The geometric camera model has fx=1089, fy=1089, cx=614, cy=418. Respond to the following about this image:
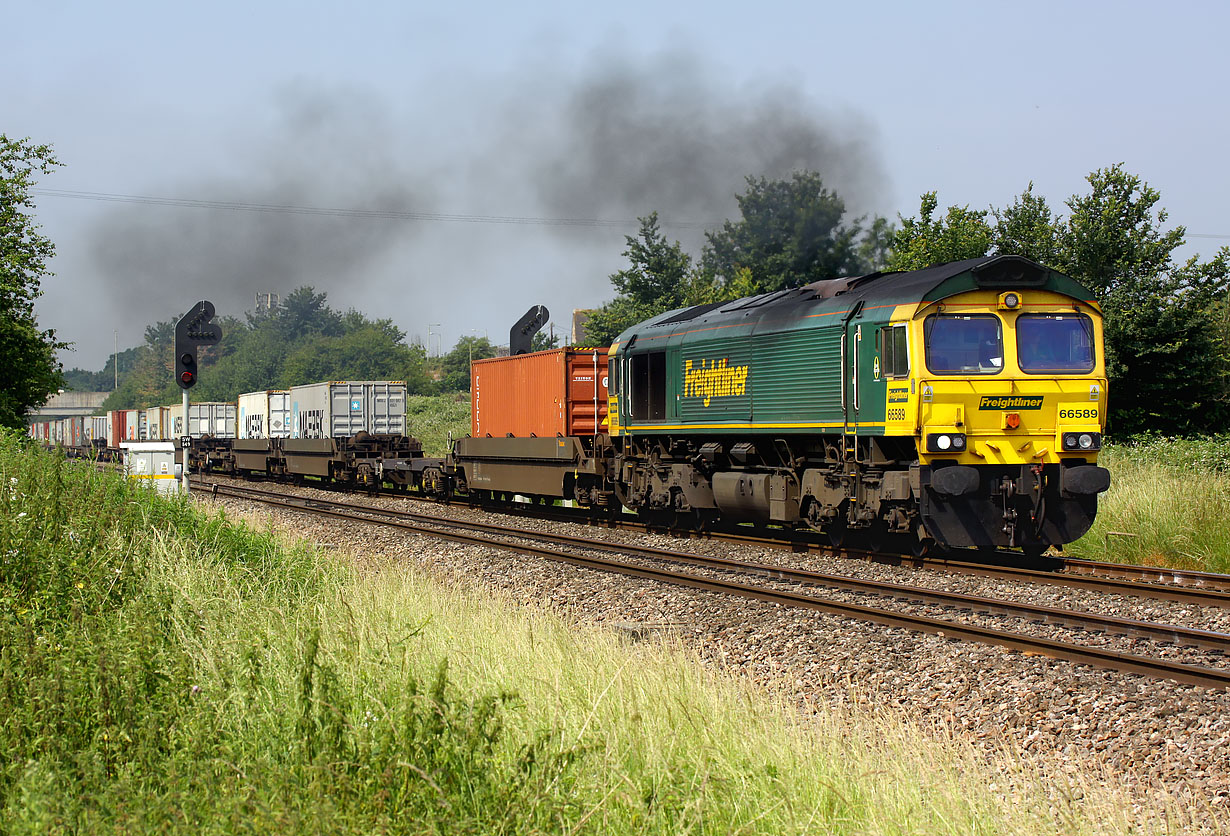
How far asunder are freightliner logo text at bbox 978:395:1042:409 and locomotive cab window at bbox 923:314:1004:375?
325mm

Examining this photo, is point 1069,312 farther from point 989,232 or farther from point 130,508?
point 989,232

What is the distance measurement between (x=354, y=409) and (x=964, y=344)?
2380 cm

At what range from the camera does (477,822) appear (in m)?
4.03

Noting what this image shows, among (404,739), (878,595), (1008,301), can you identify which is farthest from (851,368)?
(404,739)

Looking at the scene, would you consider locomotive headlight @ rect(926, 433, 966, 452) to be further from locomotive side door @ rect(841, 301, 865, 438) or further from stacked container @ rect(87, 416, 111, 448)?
stacked container @ rect(87, 416, 111, 448)

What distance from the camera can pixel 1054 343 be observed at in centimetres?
1376

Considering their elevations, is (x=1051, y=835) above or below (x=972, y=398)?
below

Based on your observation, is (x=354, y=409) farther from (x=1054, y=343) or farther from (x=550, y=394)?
(x=1054, y=343)

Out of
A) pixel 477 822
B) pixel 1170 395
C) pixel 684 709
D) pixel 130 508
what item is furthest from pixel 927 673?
pixel 1170 395

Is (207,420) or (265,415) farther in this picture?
(207,420)

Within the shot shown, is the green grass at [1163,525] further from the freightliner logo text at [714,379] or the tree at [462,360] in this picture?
the tree at [462,360]

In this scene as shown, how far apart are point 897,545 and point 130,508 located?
31.8 ft

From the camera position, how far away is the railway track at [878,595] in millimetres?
8320

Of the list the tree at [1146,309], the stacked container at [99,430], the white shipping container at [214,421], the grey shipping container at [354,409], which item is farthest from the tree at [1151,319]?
the stacked container at [99,430]
